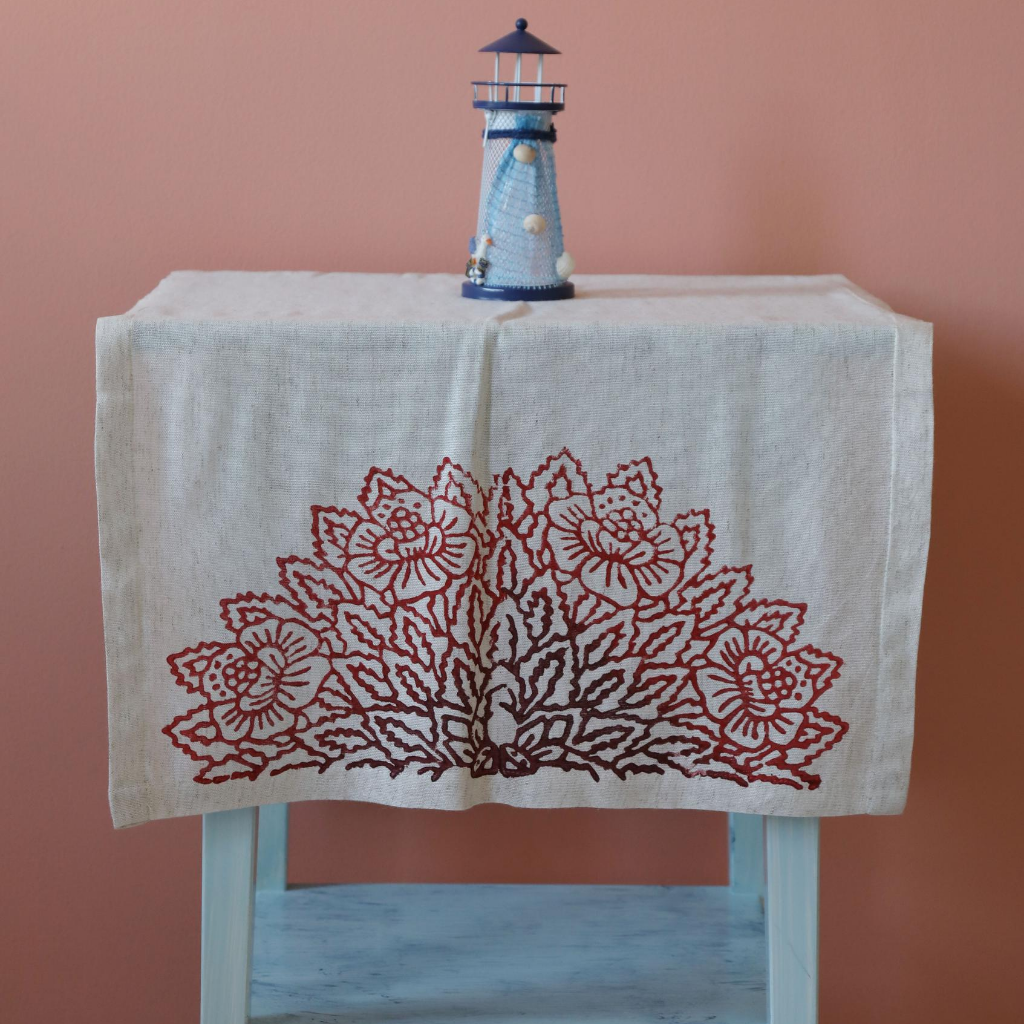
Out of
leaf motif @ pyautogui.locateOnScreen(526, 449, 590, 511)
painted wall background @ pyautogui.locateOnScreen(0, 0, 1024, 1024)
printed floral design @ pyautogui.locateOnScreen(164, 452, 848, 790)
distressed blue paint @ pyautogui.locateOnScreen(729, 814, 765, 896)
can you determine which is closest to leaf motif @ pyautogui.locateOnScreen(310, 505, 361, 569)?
printed floral design @ pyautogui.locateOnScreen(164, 452, 848, 790)

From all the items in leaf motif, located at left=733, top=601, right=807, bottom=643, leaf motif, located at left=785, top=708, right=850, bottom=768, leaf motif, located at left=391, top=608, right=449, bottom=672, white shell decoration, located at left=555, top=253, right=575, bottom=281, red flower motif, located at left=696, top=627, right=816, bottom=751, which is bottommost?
leaf motif, located at left=785, top=708, right=850, bottom=768

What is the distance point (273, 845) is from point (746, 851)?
485 mm

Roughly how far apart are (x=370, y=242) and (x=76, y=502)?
0.41 metres

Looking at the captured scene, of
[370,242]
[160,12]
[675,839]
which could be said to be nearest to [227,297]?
[370,242]

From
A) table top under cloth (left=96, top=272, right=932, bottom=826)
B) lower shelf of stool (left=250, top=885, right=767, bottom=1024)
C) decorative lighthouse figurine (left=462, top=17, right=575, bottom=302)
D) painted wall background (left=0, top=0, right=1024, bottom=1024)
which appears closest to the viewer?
table top under cloth (left=96, top=272, right=932, bottom=826)

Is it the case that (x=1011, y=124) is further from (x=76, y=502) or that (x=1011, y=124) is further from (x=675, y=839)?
(x=76, y=502)

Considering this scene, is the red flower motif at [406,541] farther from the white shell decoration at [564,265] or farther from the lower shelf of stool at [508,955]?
the lower shelf of stool at [508,955]

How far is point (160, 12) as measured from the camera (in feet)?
3.76

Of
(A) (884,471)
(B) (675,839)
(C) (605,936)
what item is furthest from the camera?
(B) (675,839)

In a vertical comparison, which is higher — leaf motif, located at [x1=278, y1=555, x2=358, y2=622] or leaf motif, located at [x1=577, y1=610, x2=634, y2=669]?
leaf motif, located at [x1=278, y1=555, x2=358, y2=622]

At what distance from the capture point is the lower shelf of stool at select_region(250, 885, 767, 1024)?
1.02 m


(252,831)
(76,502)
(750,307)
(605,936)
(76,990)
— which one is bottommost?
(76,990)

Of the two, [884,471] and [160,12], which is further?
[160,12]

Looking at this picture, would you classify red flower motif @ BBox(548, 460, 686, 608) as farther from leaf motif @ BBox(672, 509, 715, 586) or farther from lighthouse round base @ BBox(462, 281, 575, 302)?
lighthouse round base @ BBox(462, 281, 575, 302)
